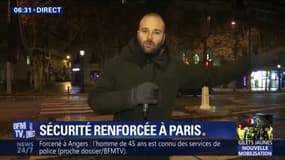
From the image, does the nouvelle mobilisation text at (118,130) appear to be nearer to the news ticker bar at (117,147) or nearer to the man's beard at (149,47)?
the news ticker bar at (117,147)

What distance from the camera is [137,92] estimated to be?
298cm

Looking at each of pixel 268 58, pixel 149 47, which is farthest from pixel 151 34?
pixel 268 58

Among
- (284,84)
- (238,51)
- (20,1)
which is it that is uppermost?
(20,1)

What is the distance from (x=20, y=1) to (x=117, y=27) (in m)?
13.1

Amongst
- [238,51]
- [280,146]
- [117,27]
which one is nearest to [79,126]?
[280,146]

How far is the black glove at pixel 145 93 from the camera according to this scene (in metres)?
2.96

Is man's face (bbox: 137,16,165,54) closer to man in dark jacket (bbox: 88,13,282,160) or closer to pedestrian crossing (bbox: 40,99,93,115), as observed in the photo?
man in dark jacket (bbox: 88,13,282,160)

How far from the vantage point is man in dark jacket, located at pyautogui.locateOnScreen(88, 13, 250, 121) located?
9.99 feet

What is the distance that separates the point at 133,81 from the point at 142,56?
0.53 feet

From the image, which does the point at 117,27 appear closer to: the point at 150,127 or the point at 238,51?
the point at 238,51

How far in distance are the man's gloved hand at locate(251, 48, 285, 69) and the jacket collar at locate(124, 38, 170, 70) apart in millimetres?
645

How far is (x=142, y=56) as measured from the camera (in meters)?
3.19

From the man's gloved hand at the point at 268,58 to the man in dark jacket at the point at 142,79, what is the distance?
48cm

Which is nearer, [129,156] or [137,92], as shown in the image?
[137,92]
